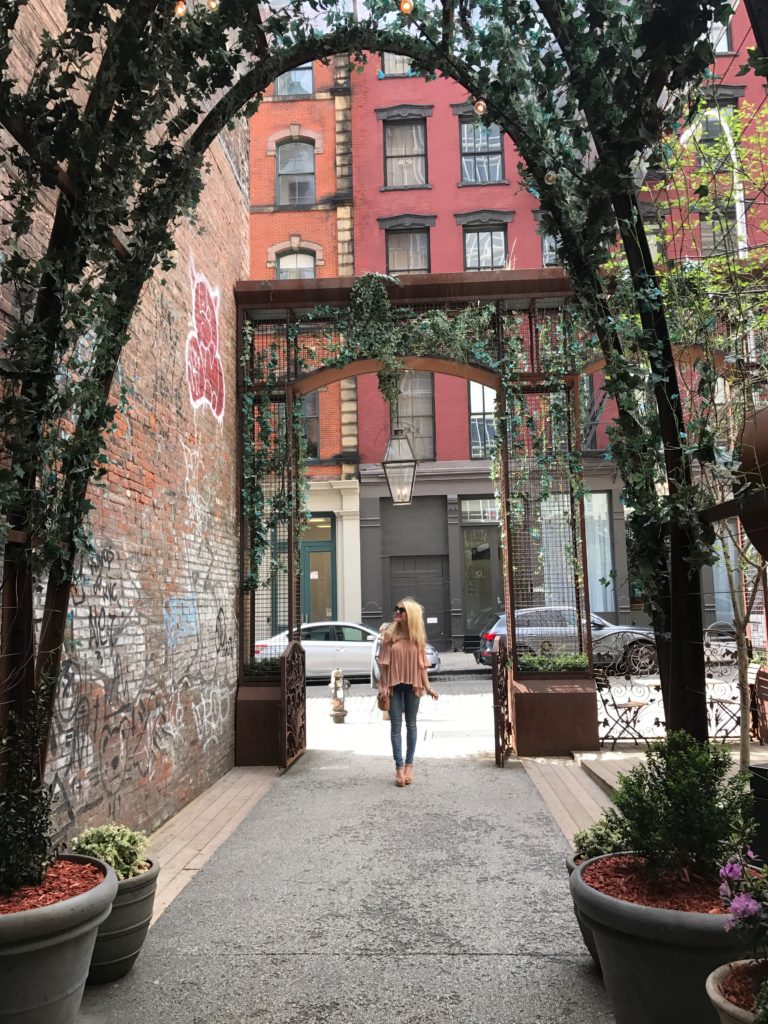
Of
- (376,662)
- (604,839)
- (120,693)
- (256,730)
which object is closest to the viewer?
(604,839)

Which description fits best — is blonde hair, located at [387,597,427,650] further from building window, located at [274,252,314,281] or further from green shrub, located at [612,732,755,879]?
building window, located at [274,252,314,281]

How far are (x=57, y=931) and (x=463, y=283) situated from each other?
314 inches

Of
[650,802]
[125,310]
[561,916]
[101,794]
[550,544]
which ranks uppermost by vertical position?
[125,310]

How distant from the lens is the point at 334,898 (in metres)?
4.88

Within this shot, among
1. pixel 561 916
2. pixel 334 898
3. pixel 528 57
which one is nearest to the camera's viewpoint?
pixel 528 57

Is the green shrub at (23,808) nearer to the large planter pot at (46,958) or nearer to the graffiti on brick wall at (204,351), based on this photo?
the large planter pot at (46,958)

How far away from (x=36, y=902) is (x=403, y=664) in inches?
196

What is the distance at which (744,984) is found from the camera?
2.28m

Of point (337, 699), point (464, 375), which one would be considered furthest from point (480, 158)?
point (337, 699)

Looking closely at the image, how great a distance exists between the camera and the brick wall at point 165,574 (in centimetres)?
508

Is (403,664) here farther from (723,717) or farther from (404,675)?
(723,717)

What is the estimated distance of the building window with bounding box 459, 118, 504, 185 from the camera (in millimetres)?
22969

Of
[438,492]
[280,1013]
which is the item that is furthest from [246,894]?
[438,492]

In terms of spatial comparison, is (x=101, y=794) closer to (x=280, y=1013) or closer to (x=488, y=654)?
(x=280, y=1013)
